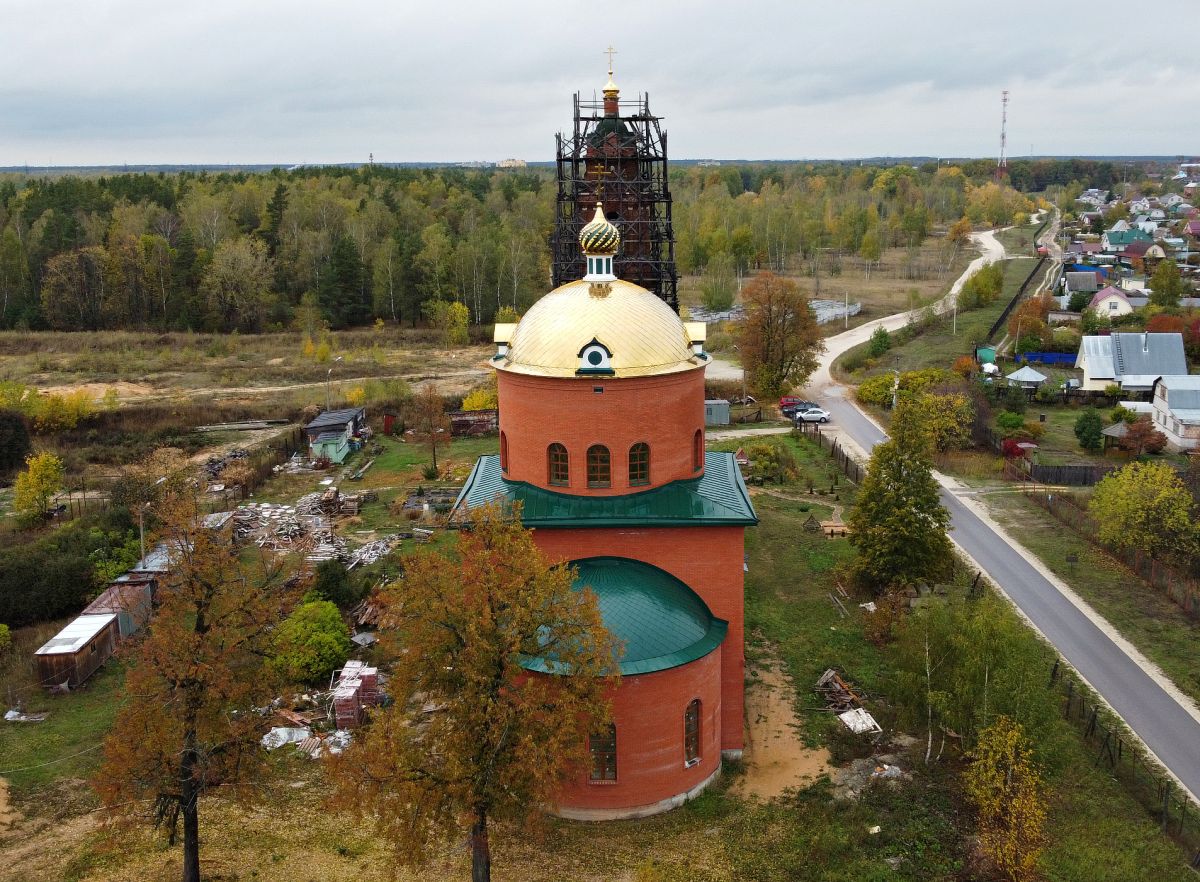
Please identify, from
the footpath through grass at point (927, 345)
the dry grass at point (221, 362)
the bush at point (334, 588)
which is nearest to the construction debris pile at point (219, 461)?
the dry grass at point (221, 362)

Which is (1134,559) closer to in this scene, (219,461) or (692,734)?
(692,734)

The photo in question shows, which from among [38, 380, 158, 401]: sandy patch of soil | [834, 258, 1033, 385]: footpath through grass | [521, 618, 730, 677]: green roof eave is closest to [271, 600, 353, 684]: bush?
[521, 618, 730, 677]: green roof eave

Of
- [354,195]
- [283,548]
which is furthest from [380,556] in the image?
[354,195]

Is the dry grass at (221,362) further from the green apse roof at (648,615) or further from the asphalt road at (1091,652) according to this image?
the green apse roof at (648,615)

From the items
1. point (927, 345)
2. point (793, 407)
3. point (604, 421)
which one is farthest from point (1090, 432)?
point (604, 421)

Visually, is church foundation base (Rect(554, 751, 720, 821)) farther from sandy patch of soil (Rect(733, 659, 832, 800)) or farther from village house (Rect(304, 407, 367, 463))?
village house (Rect(304, 407, 367, 463))

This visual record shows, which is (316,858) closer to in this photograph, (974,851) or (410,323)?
(974,851)
